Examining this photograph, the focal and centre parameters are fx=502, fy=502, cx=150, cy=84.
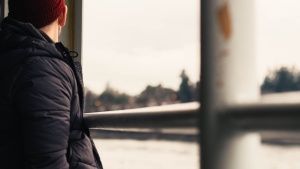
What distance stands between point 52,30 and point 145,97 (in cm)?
40

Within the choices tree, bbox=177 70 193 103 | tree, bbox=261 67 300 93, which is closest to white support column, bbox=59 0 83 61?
tree, bbox=177 70 193 103

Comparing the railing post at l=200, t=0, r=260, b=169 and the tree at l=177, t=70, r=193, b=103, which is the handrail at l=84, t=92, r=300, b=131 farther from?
the tree at l=177, t=70, r=193, b=103

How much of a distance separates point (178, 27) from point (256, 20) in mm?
598

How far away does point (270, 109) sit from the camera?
925 mm

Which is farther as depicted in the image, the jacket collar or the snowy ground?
the jacket collar

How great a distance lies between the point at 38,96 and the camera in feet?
4.59

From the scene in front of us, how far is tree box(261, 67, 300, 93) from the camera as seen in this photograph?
1.13 meters

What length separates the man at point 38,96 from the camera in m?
1.40

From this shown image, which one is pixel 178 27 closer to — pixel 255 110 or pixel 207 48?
pixel 207 48

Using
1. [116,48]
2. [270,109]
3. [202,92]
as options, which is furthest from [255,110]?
[116,48]

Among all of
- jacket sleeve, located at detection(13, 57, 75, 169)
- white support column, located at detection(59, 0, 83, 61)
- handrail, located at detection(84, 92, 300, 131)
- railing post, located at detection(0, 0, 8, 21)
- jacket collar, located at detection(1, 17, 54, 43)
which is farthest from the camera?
railing post, located at detection(0, 0, 8, 21)

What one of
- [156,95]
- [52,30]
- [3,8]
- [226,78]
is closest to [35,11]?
[52,30]

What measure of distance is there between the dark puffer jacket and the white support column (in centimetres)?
78

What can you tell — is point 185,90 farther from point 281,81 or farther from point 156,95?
point 281,81
